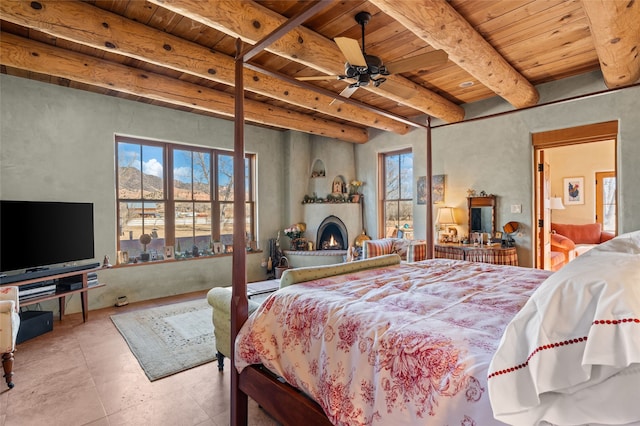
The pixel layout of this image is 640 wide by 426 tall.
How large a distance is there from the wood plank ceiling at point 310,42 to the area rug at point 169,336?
8.29 feet

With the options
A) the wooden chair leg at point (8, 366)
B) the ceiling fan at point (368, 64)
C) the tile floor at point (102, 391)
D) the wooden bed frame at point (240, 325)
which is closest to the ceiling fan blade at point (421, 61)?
the ceiling fan at point (368, 64)

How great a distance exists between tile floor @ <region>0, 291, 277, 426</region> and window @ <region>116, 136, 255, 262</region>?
2009mm

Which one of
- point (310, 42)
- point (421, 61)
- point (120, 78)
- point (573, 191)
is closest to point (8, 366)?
point (120, 78)

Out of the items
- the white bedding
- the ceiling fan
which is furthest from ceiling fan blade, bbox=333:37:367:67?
the white bedding

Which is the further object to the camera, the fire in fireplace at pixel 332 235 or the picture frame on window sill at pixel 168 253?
the fire in fireplace at pixel 332 235

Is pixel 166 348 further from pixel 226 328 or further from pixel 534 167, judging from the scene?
pixel 534 167

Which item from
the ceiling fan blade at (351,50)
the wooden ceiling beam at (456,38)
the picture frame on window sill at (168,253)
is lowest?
the picture frame on window sill at (168,253)

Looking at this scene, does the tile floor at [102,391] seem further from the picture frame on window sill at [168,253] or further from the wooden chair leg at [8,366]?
the picture frame on window sill at [168,253]

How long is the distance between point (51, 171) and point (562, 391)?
5.27 meters

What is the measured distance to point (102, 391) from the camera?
7.93 feet

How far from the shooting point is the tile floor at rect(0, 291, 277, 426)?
2121 millimetres

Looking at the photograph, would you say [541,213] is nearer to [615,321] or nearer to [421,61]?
[421,61]

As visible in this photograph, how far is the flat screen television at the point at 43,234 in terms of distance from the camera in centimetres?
351

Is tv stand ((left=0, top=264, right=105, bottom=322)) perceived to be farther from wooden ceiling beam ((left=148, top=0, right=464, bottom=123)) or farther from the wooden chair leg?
wooden ceiling beam ((left=148, top=0, right=464, bottom=123))
